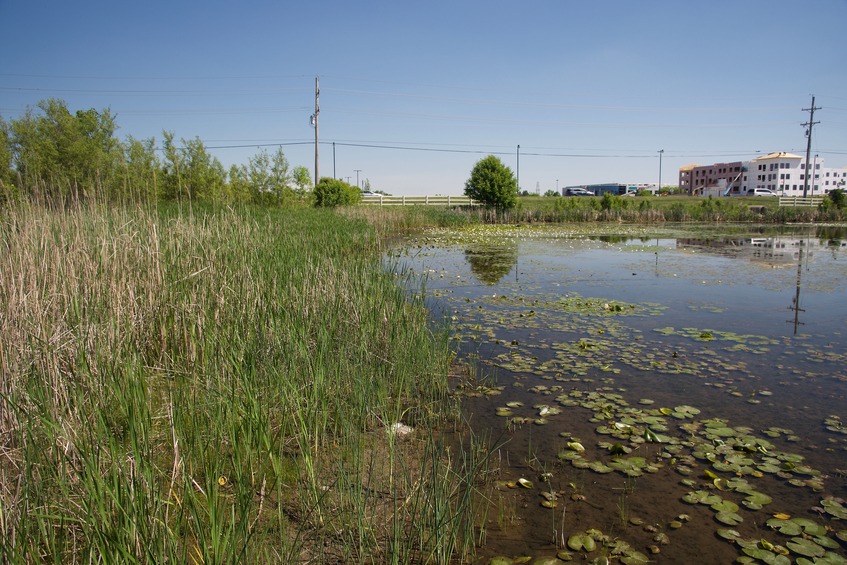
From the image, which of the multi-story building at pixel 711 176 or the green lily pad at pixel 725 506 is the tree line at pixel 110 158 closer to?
the green lily pad at pixel 725 506

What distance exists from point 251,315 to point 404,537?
1.83 meters

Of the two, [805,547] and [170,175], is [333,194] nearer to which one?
[170,175]

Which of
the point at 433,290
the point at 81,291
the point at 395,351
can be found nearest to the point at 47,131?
the point at 433,290

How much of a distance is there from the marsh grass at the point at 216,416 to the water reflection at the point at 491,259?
16.8 ft

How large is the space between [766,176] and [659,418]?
279ft

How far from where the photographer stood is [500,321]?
634cm

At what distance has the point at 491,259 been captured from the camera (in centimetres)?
1262

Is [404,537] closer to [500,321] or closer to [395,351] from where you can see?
[395,351]

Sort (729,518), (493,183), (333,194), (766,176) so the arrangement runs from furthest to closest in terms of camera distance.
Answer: (766,176)
(493,183)
(333,194)
(729,518)

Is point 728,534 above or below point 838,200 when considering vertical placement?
below

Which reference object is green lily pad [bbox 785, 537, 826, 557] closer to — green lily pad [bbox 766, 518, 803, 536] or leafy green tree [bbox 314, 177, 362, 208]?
green lily pad [bbox 766, 518, 803, 536]

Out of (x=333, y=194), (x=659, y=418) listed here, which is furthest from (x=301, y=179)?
(x=659, y=418)

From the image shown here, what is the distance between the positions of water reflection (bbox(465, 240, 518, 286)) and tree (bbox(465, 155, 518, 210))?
34.1ft

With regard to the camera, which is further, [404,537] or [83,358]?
[404,537]
